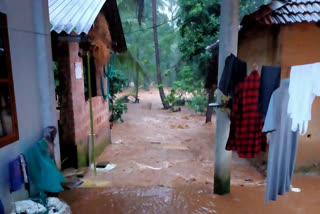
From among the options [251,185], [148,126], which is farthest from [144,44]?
[251,185]

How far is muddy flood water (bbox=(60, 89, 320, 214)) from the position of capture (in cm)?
340

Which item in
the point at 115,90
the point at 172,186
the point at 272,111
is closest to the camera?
the point at 272,111

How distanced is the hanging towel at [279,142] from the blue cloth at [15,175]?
2.77 meters

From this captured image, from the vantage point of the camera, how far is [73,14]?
4.89m

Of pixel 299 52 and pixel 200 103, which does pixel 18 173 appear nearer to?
pixel 299 52

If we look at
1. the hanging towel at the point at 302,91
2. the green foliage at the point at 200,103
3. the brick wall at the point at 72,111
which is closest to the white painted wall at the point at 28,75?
the brick wall at the point at 72,111

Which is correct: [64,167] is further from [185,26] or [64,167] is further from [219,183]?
[185,26]

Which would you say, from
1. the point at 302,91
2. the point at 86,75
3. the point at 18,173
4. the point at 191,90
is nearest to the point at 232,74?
the point at 302,91

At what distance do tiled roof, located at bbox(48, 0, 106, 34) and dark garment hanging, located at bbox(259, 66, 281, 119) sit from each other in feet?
11.2

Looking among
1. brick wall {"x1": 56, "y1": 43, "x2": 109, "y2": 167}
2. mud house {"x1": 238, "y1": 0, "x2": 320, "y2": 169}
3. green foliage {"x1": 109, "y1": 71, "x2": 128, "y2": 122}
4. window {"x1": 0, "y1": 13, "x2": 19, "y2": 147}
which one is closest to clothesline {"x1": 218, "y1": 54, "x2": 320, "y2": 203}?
mud house {"x1": 238, "y1": 0, "x2": 320, "y2": 169}

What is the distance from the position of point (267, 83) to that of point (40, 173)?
120 inches

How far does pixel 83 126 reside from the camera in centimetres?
533

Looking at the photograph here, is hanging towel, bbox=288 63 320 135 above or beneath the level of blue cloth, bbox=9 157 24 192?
above

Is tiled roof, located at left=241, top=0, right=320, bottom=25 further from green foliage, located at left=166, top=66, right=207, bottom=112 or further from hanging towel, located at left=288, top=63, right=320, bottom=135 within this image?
green foliage, located at left=166, top=66, right=207, bottom=112
